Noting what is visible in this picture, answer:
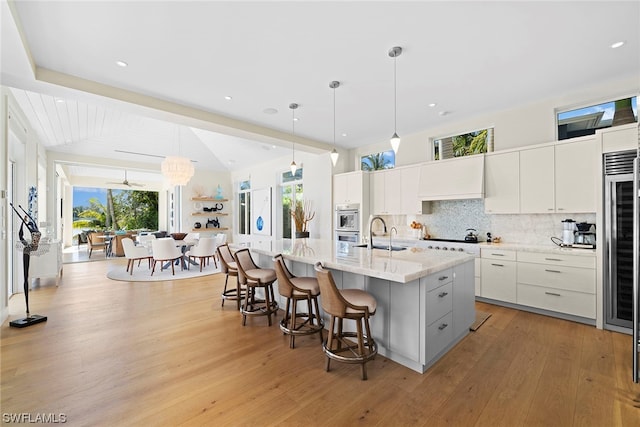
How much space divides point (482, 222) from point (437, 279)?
272 cm

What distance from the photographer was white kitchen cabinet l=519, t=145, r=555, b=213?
3.59m

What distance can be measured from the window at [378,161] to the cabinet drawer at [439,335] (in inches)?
148

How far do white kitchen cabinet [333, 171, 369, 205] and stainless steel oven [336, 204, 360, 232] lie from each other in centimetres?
13

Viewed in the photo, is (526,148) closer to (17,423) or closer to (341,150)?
(341,150)

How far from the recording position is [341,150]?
6.46 meters

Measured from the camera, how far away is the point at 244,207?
9773 millimetres

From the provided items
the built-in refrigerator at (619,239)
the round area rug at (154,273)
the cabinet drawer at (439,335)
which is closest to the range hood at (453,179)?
the built-in refrigerator at (619,239)

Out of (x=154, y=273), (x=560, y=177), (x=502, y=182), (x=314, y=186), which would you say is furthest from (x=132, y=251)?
(x=560, y=177)

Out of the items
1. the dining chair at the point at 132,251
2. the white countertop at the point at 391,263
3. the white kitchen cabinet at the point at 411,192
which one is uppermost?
the white kitchen cabinet at the point at 411,192

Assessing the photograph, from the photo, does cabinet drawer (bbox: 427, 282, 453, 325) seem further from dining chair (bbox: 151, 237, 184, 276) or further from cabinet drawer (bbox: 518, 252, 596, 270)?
dining chair (bbox: 151, 237, 184, 276)

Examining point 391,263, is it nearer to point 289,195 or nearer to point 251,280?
point 251,280

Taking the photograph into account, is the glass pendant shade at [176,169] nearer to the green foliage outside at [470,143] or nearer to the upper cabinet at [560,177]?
the green foliage outside at [470,143]

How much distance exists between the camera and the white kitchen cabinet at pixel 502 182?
3893mm

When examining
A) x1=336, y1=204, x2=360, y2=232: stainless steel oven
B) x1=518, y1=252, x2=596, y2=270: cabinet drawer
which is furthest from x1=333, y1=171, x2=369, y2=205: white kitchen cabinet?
x1=518, y1=252, x2=596, y2=270: cabinet drawer
